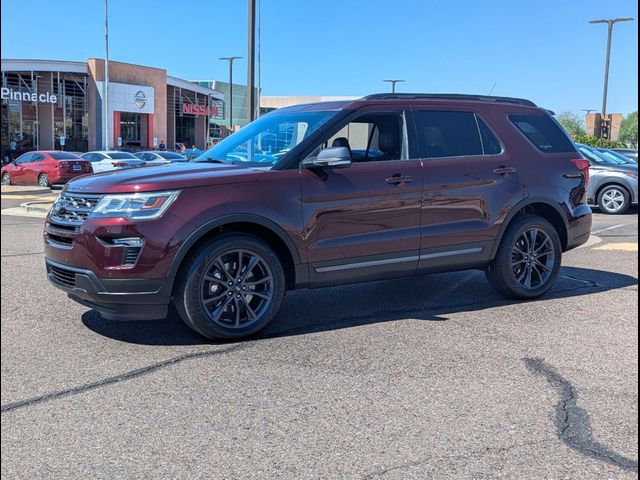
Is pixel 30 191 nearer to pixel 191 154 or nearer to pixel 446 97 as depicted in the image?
pixel 191 154

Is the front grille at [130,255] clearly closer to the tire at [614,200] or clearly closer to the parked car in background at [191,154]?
the parked car in background at [191,154]

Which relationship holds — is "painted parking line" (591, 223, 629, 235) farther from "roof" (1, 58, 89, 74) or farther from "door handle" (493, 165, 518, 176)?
"roof" (1, 58, 89, 74)

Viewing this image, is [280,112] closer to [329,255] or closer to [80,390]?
[329,255]

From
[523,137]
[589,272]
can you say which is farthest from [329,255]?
[589,272]

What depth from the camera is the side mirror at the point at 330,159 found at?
5188 millimetres

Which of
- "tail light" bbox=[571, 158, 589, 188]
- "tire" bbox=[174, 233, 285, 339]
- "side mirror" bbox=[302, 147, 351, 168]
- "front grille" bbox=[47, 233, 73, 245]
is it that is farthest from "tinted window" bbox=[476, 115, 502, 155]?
"front grille" bbox=[47, 233, 73, 245]

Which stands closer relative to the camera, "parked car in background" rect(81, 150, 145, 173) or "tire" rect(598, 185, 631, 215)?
"tire" rect(598, 185, 631, 215)

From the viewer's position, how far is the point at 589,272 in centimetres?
821

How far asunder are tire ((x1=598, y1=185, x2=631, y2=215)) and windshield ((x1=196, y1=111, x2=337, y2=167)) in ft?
39.4

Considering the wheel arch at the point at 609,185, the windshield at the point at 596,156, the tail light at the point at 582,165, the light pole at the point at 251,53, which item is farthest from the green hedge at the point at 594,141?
the tail light at the point at 582,165

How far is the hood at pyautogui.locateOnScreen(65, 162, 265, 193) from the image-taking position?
4771 millimetres

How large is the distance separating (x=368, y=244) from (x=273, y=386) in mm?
1763

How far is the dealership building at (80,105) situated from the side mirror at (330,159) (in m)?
44.9

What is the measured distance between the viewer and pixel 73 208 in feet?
16.2
